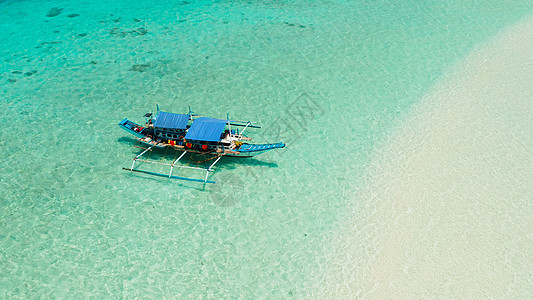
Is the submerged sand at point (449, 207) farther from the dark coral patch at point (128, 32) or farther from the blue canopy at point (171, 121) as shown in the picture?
the dark coral patch at point (128, 32)

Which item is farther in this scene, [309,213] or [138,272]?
[309,213]

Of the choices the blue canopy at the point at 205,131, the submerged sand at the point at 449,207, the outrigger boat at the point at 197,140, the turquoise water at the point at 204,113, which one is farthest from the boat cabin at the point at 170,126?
the submerged sand at the point at 449,207

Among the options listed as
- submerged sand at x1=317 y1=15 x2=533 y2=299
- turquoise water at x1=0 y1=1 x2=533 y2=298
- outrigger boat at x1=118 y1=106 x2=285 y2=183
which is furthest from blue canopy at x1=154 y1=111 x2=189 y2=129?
submerged sand at x1=317 y1=15 x2=533 y2=299

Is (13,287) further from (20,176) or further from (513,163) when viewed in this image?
(513,163)

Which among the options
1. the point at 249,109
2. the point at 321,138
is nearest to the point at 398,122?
the point at 321,138

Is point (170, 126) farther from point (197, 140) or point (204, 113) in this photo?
point (204, 113)

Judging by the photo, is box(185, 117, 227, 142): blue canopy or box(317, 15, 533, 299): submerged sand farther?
box(185, 117, 227, 142): blue canopy

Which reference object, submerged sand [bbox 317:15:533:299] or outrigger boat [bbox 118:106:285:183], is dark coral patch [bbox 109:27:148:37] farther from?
submerged sand [bbox 317:15:533:299]
